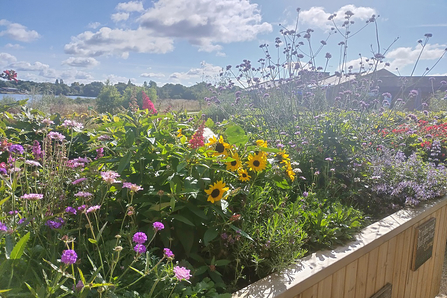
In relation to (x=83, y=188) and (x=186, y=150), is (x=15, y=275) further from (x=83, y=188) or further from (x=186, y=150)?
(x=186, y=150)

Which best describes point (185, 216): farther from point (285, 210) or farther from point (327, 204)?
point (327, 204)

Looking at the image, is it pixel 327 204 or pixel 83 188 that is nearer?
pixel 83 188

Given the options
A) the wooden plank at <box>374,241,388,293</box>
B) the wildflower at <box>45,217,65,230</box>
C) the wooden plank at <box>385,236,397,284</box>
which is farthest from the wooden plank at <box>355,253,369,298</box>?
the wildflower at <box>45,217,65,230</box>

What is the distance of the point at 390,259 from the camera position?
5.93 feet

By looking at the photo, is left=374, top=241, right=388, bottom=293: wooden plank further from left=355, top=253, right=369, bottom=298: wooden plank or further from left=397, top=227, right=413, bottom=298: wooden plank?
left=397, top=227, right=413, bottom=298: wooden plank

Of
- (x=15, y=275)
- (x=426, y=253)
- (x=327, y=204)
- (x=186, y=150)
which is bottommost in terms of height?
(x=426, y=253)

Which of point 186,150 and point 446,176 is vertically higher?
point 186,150

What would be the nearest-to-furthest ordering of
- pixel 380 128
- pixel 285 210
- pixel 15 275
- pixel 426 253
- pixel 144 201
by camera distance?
pixel 15 275 < pixel 144 201 < pixel 285 210 < pixel 426 253 < pixel 380 128

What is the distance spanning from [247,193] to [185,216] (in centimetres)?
29

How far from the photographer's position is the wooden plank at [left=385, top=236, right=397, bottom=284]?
1.77m

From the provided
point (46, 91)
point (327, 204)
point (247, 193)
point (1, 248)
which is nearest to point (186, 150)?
point (247, 193)

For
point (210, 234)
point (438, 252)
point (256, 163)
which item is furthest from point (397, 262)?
point (210, 234)

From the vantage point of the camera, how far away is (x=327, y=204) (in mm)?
1812

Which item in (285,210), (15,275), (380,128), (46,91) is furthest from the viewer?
(46,91)
